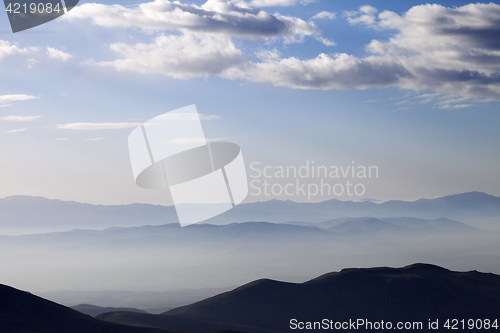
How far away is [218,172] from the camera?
89.6 m

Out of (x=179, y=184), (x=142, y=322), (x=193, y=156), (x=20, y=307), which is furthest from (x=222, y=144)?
(x=142, y=322)

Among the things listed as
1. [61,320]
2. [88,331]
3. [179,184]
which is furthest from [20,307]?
[179,184]

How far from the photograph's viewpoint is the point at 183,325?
19575cm

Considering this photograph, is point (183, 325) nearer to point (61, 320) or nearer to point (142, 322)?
point (142, 322)

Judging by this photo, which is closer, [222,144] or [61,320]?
[222,144]

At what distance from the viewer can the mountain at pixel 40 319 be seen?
12194 cm

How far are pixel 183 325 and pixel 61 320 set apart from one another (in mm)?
68253

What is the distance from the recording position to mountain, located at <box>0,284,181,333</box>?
12194cm

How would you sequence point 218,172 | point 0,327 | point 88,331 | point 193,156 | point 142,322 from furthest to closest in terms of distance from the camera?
point 142,322 → point 88,331 → point 0,327 → point 193,156 → point 218,172

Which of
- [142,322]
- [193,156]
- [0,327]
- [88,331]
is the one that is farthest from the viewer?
[142,322]

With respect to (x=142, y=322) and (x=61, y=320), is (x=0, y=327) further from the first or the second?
(x=142, y=322)

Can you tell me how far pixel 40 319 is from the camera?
131 metres

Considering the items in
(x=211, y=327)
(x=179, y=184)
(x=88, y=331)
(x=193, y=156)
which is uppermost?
(x=193, y=156)

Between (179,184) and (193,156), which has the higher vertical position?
(193,156)
